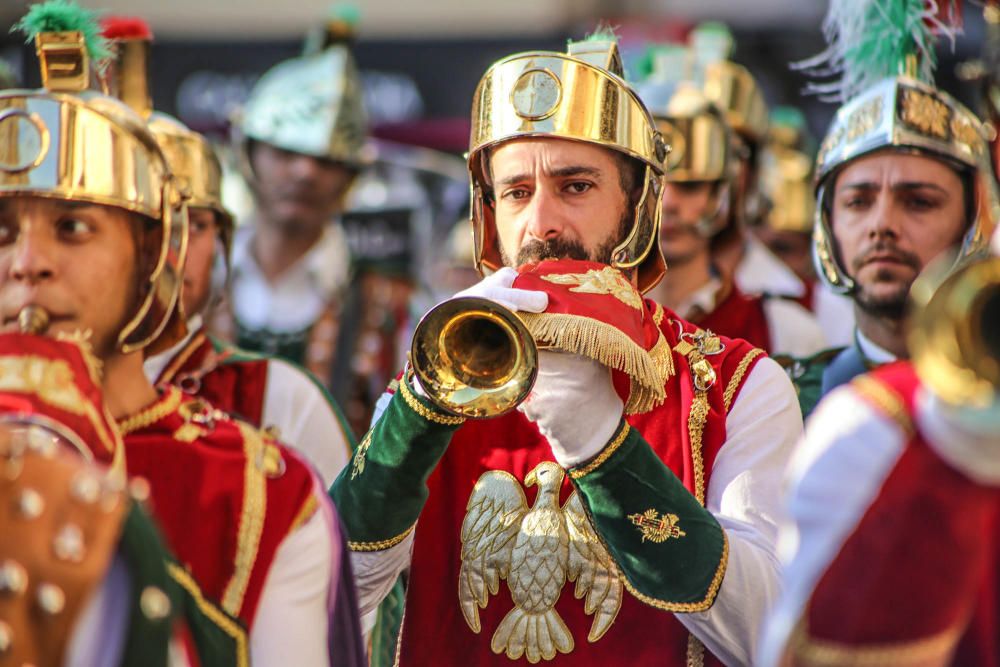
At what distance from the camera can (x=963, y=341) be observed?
217 cm

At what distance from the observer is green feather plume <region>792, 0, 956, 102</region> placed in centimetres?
500

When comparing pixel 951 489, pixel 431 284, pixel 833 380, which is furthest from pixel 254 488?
pixel 431 284

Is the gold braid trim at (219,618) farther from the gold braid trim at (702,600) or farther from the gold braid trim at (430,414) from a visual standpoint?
the gold braid trim at (702,600)

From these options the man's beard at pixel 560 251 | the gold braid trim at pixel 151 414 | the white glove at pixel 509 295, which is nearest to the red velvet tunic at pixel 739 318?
the man's beard at pixel 560 251

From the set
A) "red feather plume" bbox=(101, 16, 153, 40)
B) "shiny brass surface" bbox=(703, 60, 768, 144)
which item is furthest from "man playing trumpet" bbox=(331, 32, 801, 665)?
"shiny brass surface" bbox=(703, 60, 768, 144)

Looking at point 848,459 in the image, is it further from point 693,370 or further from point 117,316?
point 117,316

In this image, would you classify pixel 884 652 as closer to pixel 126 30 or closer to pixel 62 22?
pixel 62 22

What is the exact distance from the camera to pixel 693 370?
3.71 metres

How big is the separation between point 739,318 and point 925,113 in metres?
1.08

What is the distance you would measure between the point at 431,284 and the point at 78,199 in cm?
747

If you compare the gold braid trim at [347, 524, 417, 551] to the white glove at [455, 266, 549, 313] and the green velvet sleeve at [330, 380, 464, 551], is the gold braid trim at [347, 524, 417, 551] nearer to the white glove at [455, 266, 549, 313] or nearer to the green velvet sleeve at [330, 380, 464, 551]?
the green velvet sleeve at [330, 380, 464, 551]

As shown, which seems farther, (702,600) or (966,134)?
(966,134)

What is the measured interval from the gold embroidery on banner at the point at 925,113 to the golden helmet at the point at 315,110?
313 centimetres

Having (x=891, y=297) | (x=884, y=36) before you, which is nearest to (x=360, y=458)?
(x=891, y=297)
